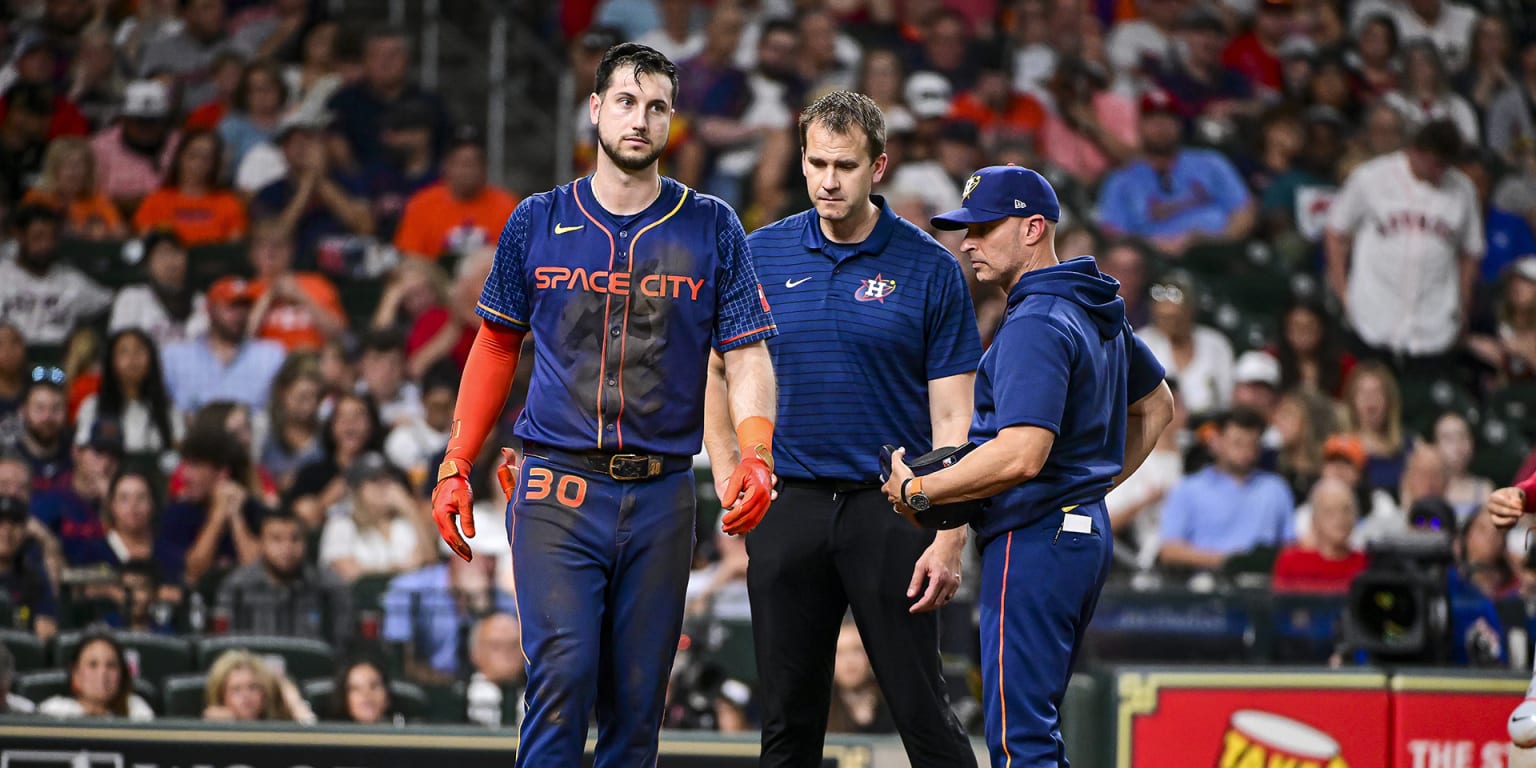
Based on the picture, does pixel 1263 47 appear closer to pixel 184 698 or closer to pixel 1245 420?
pixel 1245 420

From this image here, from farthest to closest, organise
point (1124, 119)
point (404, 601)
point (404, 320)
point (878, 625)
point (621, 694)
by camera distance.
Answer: point (1124, 119), point (404, 320), point (404, 601), point (878, 625), point (621, 694)

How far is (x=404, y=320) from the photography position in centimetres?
1068

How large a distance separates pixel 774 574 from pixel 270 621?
4058 millimetres

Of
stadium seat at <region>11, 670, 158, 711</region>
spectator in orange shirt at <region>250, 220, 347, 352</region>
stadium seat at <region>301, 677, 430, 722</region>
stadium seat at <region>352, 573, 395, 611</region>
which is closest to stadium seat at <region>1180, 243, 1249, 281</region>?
spectator in orange shirt at <region>250, 220, 347, 352</region>

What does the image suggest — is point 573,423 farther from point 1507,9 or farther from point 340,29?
point 1507,9

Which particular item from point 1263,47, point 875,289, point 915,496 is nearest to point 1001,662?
point 915,496

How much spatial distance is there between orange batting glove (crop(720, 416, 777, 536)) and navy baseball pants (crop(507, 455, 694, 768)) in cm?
20

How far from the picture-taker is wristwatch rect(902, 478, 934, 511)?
441 centimetres

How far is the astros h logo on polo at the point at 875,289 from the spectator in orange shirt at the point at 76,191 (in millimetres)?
7684

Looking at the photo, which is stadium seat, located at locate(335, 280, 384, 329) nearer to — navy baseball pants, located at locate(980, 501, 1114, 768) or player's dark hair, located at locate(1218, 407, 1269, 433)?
player's dark hair, located at locate(1218, 407, 1269, 433)

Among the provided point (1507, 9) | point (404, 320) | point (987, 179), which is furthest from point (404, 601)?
point (1507, 9)

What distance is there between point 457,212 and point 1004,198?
281 inches

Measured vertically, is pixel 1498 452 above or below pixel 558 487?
above

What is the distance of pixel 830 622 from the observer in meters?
4.74
